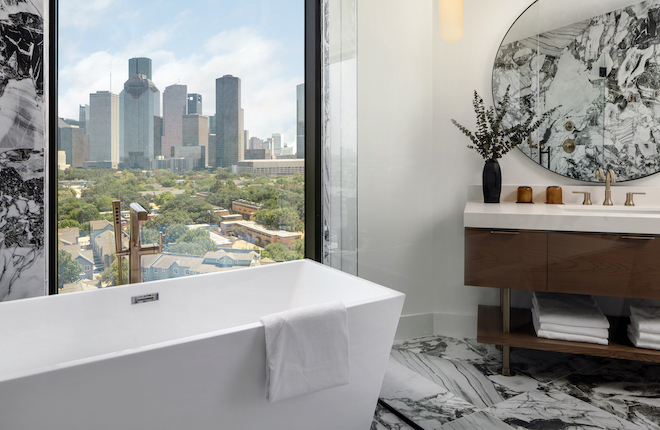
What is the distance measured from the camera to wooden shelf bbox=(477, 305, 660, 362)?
1.57 metres

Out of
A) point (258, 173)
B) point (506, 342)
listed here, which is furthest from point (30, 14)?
point (506, 342)

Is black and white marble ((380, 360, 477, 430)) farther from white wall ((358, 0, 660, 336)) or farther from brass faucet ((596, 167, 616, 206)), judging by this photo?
brass faucet ((596, 167, 616, 206))

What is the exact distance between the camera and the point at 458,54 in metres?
1.93

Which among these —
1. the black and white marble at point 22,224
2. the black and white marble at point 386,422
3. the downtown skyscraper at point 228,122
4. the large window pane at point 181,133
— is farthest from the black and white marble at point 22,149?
the black and white marble at point 386,422

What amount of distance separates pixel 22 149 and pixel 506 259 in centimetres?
238

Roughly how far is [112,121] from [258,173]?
0.92 meters

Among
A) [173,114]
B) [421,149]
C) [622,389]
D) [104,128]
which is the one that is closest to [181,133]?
[173,114]

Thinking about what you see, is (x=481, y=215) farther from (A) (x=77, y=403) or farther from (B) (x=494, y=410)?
(A) (x=77, y=403)

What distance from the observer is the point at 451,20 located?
1.97 meters

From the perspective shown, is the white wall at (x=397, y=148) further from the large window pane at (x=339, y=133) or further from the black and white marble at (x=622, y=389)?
the black and white marble at (x=622, y=389)

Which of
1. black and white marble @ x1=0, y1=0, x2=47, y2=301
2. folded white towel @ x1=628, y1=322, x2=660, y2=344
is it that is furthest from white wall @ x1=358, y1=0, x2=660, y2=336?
black and white marble @ x1=0, y1=0, x2=47, y2=301

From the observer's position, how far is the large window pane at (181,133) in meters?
2.41

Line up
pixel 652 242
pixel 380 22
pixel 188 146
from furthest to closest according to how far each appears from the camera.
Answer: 1. pixel 188 146
2. pixel 380 22
3. pixel 652 242

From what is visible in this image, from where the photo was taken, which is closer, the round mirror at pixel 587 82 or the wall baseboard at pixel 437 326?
the round mirror at pixel 587 82
